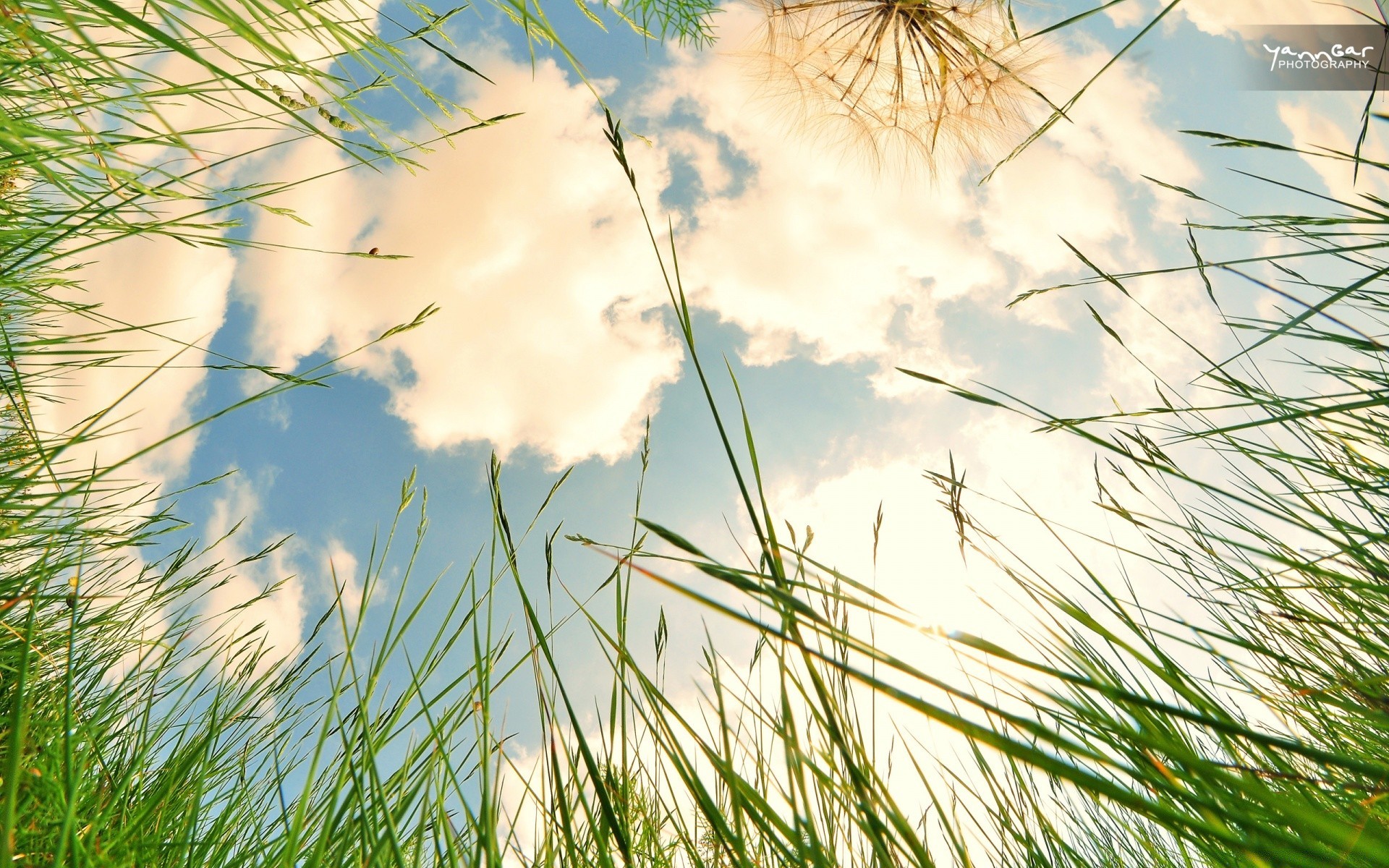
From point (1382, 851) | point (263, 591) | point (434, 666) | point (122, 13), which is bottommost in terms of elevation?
point (1382, 851)

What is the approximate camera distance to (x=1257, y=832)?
0.26 metres

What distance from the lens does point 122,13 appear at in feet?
1.93

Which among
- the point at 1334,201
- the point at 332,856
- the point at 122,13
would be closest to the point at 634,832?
the point at 332,856

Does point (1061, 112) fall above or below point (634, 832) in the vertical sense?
above

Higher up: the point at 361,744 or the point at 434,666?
the point at 434,666

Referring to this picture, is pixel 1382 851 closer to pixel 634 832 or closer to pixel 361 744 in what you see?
pixel 361 744

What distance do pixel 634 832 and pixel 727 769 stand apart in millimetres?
876

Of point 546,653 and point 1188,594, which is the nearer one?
point 546,653

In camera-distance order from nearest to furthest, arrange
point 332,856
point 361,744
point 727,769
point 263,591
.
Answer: point 727,769, point 361,744, point 332,856, point 263,591

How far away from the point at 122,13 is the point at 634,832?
134cm

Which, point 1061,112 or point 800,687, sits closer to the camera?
point 800,687

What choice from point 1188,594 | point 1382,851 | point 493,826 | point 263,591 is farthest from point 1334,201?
point 263,591

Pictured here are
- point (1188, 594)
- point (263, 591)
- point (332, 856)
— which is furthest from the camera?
point (263, 591)

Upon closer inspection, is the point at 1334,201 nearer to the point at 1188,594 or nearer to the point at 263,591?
the point at 1188,594
